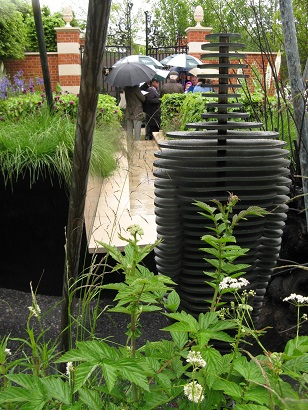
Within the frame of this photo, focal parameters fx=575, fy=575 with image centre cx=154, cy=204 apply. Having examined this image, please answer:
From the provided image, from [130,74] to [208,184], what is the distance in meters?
12.6

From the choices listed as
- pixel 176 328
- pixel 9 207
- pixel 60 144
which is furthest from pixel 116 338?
pixel 176 328

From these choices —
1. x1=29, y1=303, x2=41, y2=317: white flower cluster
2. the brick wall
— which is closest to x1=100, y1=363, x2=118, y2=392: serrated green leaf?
x1=29, y1=303, x2=41, y2=317: white flower cluster

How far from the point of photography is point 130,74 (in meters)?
14.7

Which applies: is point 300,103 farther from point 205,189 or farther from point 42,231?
point 42,231

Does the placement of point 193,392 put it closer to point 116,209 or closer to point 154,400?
point 154,400

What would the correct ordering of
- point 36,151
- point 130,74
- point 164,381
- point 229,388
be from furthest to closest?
1. point 130,74
2. point 36,151
3. point 164,381
4. point 229,388

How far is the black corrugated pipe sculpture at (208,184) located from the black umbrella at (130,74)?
11889 millimetres

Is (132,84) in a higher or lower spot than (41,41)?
lower

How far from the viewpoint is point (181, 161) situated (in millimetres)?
2496

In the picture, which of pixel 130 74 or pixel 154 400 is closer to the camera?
pixel 154 400

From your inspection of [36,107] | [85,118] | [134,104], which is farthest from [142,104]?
[85,118]

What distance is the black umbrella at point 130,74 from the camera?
14383 mm

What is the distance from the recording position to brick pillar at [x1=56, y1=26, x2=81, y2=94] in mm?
20875

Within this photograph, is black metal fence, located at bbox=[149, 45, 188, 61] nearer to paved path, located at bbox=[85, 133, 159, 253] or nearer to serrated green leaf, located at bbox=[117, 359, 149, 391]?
paved path, located at bbox=[85, 133, 159, 253]
